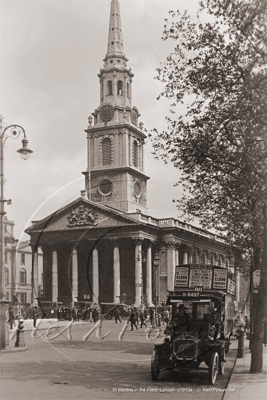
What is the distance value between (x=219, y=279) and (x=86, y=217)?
54.9m

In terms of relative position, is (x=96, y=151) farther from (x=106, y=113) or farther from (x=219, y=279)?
(x=219, y=279)

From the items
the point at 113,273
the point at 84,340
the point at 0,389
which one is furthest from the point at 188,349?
the point at 113,273

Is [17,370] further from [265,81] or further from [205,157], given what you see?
[265,81]

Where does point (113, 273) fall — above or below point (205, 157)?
below

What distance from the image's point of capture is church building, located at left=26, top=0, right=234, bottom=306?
7212cm

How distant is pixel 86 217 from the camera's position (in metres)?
72.6

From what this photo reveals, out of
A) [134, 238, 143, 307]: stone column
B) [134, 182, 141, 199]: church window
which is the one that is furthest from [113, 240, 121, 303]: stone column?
[134, 182, 141, 199]: church window

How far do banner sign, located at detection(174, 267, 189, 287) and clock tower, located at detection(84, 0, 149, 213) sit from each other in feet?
190

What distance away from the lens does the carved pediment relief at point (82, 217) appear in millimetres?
72438

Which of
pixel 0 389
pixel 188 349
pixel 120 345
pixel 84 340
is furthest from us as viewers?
pixel 84 340

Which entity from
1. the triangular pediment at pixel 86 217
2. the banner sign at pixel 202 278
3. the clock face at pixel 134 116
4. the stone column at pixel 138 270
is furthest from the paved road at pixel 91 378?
the clock face at pixel 134 116

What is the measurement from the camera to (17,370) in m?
17.2

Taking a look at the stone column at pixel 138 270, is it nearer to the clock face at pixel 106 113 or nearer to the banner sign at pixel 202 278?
the clock face at pixel 106 113

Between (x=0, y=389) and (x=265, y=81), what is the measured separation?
1136 cm
